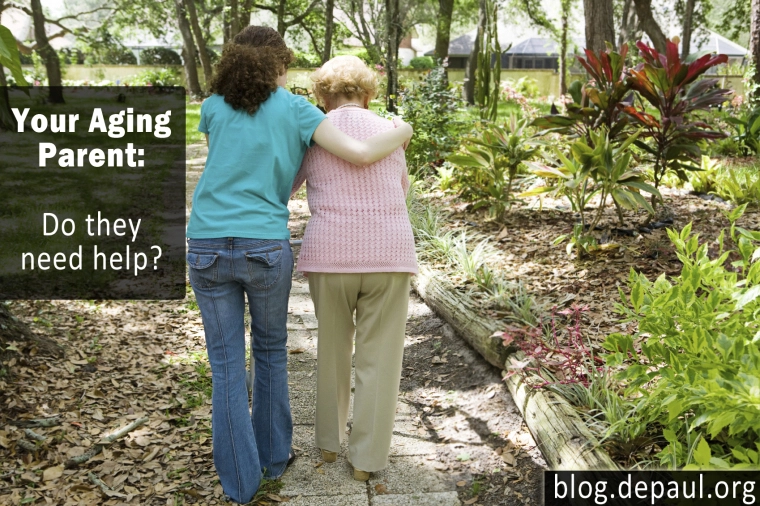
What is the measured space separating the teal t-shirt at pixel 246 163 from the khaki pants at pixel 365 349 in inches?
14.4

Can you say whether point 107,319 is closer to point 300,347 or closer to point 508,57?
point 300,347

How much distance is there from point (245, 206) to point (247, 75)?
450 millimetres

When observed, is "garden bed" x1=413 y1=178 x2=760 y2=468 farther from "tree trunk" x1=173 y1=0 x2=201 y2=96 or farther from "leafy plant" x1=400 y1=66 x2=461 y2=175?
"tree trunk" x1=173 y1=0 x2=201 y2=96

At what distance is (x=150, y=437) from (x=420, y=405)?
4.36 feet

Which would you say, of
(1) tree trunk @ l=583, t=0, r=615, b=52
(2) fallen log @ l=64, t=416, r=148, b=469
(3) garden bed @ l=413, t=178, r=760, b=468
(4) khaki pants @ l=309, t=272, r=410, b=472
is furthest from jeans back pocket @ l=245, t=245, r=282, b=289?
(1) tree trunk @ l=583, t=0, r=615, b=52

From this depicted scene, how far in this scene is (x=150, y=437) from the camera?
3277 mm

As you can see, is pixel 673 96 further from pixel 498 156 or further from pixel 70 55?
pixel 70 55

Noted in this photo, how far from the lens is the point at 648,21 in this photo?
1706 centimetres

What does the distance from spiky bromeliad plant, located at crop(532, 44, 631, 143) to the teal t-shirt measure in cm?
314

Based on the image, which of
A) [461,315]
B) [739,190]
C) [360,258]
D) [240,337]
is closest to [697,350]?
[360,258]

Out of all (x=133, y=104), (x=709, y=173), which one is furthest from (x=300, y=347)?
(x=133, y=104)

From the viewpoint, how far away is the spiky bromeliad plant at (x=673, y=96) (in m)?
5.06

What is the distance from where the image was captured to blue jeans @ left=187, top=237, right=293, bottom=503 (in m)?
2.55

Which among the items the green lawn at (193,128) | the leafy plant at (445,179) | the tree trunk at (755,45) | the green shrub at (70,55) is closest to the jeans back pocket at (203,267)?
the leafy plant at (445,179)
